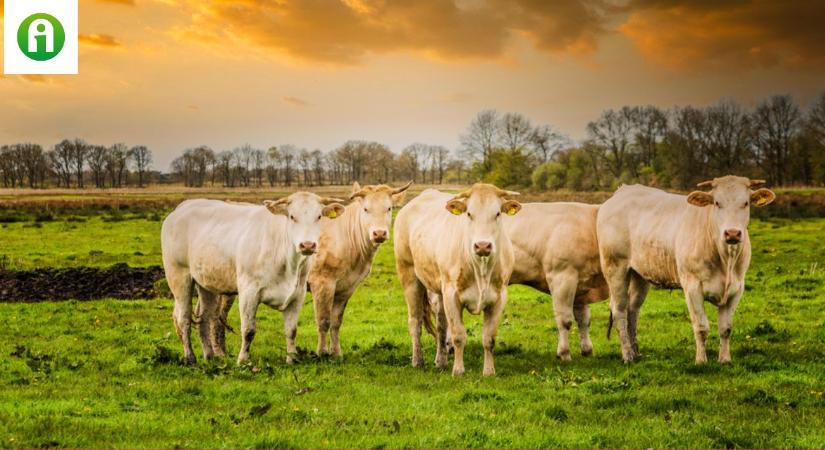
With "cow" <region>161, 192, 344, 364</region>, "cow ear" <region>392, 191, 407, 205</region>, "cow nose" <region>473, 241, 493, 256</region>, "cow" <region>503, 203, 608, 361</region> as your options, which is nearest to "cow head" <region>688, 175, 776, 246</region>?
"cow" <region>503, 203, 608, 361</region>

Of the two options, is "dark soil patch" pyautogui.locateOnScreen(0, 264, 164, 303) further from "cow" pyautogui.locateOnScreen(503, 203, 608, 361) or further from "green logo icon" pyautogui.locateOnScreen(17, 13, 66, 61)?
"cow" pyautogui.locateOnScreen(503, 203, 608, 361)

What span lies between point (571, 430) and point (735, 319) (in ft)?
32.5

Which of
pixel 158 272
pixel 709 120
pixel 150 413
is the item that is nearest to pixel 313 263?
pixel 150 413

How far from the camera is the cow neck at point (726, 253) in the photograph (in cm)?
1070

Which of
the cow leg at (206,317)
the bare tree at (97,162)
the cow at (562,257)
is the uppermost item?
the bare tree at (97,162)

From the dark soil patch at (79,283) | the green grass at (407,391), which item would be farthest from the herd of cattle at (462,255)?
the dark soil patch at (79,283)

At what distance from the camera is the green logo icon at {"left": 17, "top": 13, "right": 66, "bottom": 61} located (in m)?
23.0

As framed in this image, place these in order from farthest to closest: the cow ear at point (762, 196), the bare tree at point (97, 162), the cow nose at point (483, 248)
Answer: the bare tree at point (97, 162)
the cow ear at point (762, 196)
the cow nose at point (483, 248)

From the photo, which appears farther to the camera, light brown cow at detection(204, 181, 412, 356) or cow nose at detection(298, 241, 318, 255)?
light brown cow at detection(204, 181, 412, 356)

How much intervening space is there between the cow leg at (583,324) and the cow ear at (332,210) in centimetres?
468

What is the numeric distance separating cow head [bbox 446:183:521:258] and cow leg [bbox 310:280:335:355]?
10.9 feet

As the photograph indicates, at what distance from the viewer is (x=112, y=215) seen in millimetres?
49406

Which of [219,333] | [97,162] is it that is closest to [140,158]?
[97,162]

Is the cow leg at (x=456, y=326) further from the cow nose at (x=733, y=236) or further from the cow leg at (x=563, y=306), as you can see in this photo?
the cow nose at (x=733, y=236)
